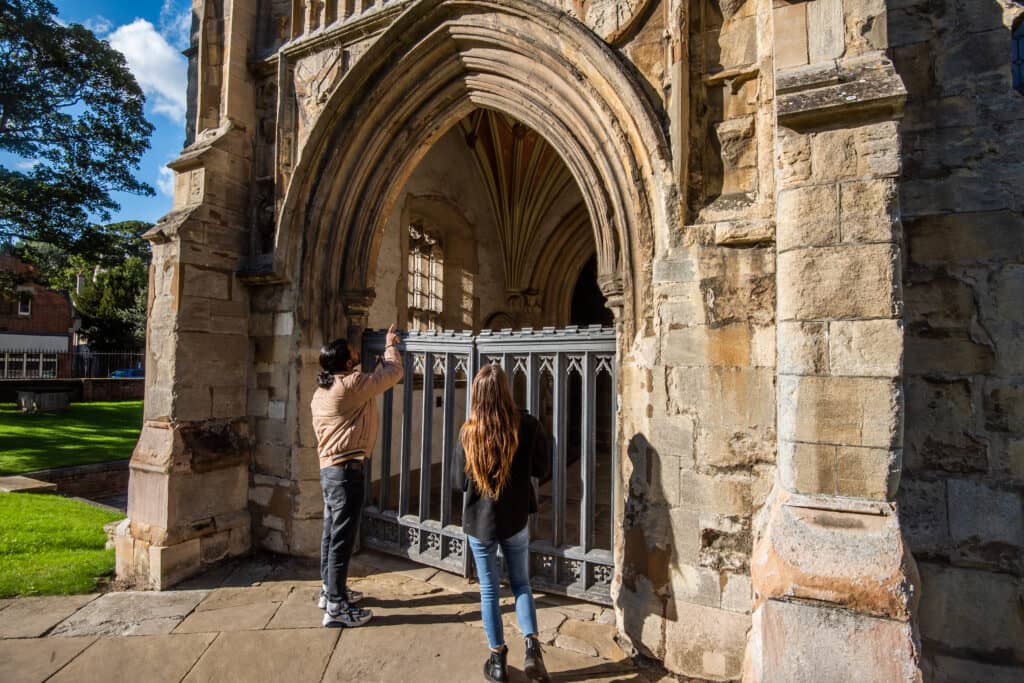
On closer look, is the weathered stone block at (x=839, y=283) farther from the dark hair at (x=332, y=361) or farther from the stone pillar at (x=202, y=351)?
the stone pillar at (x=202, y=351)

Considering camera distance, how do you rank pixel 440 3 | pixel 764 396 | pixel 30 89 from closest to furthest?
1. pixel 764 396
2. pixel 440 3
3. pixel 30 89

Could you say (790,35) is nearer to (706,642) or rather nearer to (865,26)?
(865,26)

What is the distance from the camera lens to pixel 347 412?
126 inches

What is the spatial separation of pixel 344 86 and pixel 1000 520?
4.67 meters

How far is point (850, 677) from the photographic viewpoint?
191cm

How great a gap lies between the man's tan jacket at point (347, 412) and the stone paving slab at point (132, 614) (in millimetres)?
1359

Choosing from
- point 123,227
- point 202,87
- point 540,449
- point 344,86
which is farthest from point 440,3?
point 123,227

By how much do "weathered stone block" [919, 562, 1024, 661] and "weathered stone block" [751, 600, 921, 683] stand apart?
0.66 metres

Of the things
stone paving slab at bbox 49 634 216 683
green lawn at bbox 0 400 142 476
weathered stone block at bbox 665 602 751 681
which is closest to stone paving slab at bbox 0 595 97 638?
stone paving slab at bbox 49 634 216 683

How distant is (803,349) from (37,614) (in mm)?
4565

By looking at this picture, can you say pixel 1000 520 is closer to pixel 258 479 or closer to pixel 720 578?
pixel 720 578

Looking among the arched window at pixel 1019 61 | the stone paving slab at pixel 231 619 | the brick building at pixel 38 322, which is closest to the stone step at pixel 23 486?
the stone paving slab at pixel 231 619

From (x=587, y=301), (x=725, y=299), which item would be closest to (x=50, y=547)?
(x=725, y=299)

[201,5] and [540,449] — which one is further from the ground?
[201,5]
